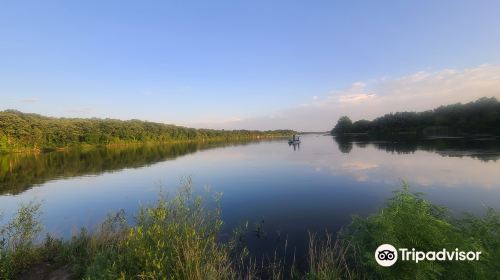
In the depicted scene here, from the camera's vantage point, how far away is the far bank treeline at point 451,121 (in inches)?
4348

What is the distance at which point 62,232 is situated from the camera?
57.8 feet

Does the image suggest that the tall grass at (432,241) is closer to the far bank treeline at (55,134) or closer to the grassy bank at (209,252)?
the grassy bank at (209,252)

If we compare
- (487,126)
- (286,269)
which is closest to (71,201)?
(286,269)

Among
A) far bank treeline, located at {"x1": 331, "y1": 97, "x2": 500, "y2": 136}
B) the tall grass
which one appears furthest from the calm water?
far bank treeline, located at {"x1": 331, "y1": 97, "x2": 500, "y2": 136}

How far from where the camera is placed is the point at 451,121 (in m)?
133

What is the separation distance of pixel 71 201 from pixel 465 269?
101 feet

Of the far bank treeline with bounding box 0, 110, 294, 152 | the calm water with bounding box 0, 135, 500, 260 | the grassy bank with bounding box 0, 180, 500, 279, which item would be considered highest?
the far bank treeline with bounding box 0, 110, 294, 152

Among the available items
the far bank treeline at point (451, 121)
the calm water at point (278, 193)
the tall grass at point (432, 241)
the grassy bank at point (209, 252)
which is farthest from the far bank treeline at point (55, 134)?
the far bank treeline at point (451, 121)

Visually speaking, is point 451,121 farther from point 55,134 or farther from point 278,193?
point 55,134

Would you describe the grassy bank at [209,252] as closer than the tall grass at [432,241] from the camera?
No

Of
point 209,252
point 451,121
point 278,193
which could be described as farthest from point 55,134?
point 451,121

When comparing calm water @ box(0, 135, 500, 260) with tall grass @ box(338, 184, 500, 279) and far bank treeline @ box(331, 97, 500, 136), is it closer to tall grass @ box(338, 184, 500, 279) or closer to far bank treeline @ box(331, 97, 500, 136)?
tall grass @ box(338, 184, 500, 279)

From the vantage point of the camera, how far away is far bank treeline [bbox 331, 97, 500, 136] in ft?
362

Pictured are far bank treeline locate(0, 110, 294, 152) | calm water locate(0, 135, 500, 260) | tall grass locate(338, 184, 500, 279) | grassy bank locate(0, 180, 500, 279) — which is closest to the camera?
tall grass locate(338, 184, 500, 279)
